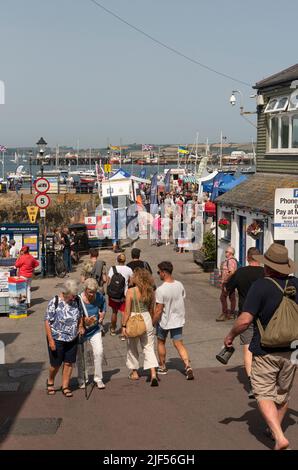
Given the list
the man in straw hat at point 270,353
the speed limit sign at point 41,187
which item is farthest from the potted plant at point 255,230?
the man in straw hat at point 270,353

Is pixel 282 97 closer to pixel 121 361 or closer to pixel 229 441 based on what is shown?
pixel 121 361

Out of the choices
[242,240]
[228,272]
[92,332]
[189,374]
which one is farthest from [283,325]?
[242,240]

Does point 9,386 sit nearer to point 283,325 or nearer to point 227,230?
point 283,325

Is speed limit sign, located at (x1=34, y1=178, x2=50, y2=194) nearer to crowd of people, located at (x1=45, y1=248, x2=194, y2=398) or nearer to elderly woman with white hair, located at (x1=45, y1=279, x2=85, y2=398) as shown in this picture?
crowd of people, located at (x1=45, y1=248, x2=194, y2=398)

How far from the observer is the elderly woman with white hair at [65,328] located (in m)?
8.35

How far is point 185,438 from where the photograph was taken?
22.2ft

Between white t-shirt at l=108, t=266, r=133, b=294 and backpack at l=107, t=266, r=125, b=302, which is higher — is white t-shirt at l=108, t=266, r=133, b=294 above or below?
above

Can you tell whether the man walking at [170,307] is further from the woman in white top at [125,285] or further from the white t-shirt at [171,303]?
the woman in white top at [125,285]

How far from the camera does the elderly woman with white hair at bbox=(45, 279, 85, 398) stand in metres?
8.35

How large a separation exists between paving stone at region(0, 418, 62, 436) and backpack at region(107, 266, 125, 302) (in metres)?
4.54

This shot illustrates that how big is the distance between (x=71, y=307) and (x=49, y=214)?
34124 mm

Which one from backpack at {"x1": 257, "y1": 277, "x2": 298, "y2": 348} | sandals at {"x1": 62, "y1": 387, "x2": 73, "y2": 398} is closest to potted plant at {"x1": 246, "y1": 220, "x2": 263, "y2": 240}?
sandals at {"x1": 62, "y1": 387, "x2": 73, "y2": 398}

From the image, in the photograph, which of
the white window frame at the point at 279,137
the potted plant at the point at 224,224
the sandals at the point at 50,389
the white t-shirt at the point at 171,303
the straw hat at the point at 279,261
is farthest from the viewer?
the potted plant at the point at 224,224

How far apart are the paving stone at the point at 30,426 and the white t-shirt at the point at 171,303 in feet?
7.28
